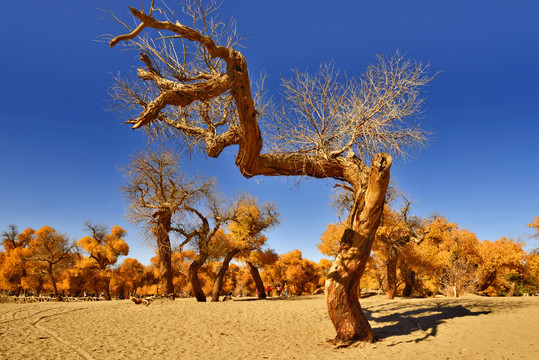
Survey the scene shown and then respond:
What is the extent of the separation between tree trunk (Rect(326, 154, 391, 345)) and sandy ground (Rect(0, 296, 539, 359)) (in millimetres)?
510

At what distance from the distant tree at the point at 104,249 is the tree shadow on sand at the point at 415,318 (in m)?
30.2

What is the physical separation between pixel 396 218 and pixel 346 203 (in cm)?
553

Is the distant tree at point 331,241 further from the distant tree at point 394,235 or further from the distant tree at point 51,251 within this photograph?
the distant tree at point 51,251

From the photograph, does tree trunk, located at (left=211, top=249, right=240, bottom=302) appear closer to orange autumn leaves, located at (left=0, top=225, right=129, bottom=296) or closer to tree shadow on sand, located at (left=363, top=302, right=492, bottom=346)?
→ tree shadow on sand, located at (left=363, top=302, right=492, bottom=346)

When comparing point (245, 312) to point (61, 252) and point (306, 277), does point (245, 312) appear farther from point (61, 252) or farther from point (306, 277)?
point (306, 277)

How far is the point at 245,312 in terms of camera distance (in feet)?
45.1

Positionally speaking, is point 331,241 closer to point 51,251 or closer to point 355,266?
point 355,266

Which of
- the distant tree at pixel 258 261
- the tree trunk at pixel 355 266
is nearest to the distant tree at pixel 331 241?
the distant tree at pixel 258 261

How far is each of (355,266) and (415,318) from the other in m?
4.74

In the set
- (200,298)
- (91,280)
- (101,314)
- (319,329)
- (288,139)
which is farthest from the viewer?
(91,280)

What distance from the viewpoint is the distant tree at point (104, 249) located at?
33156 mm

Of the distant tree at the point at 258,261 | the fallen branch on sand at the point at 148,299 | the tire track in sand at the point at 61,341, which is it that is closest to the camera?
the tire track in sand at the point at 61,341

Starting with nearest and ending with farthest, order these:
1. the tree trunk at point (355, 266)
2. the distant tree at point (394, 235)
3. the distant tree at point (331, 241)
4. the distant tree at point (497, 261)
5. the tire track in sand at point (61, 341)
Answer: the tire track in sand at point (61, 341) < the tree trunk at point (355, 266) < the distant tree at point (394, 235) < the distant tree at point (331, 241) < the distant tree at point (497, 261)

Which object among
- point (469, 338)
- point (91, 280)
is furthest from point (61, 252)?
point (469, 338)
